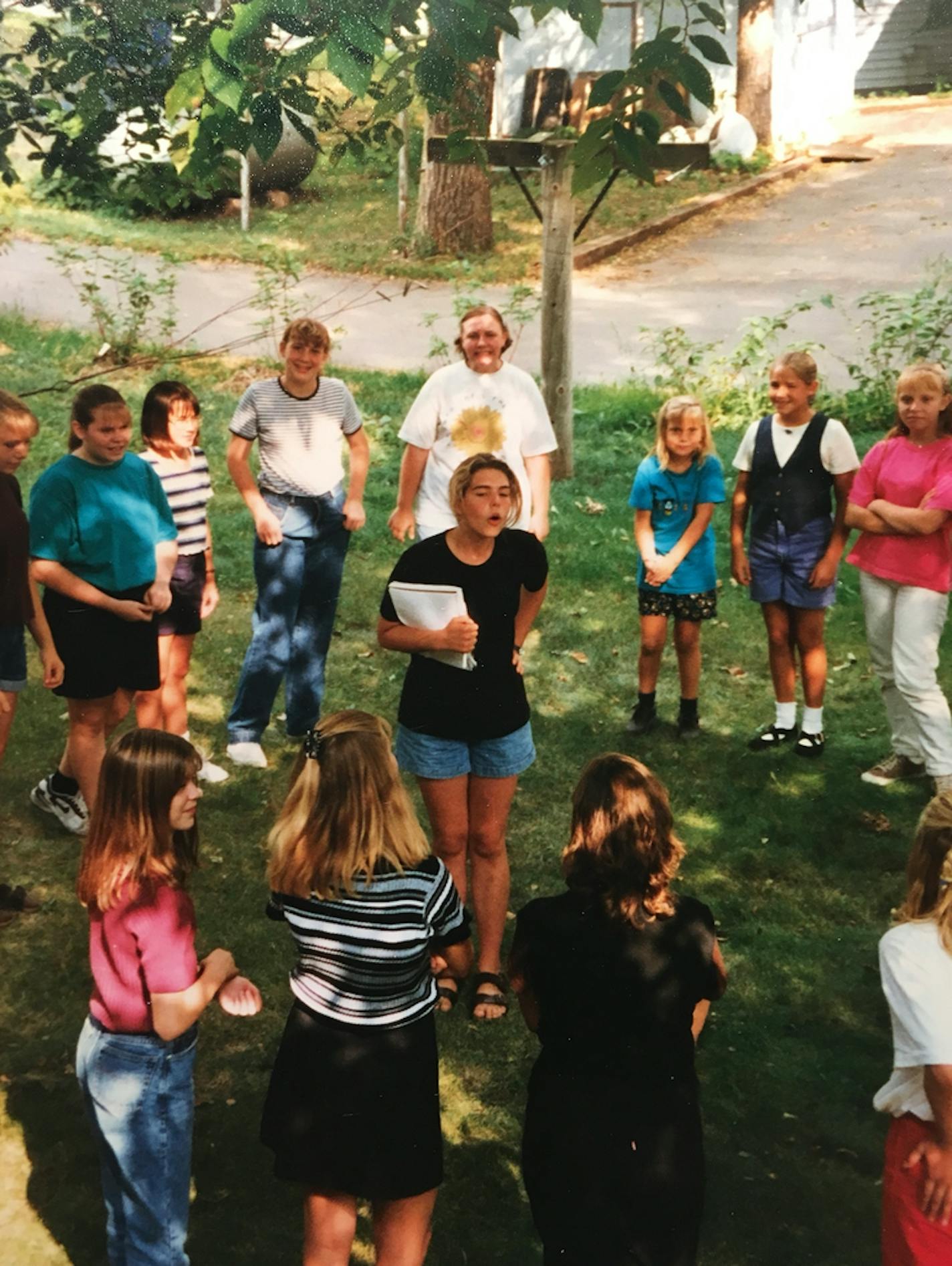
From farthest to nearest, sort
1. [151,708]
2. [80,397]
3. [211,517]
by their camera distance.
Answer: [211,517] < [151,708] < [80,397]

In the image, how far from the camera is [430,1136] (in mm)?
2965

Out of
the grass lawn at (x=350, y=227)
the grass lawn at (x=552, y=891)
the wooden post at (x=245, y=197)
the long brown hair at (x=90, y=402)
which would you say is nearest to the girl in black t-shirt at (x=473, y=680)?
the grass lawn at (x=552, y=891)

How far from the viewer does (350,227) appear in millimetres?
20969

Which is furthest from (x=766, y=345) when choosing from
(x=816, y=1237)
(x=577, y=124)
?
(x=816, y=1237)

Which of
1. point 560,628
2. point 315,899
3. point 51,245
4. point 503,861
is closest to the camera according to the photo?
point 315,899

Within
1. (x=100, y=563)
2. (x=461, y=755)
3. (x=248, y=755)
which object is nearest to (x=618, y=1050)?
(x=461, y=755)

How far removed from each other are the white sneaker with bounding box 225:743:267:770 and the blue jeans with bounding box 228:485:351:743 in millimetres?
26

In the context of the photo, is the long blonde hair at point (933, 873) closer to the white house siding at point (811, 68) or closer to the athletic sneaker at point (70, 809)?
the athletic sneaker at point (70, 809)

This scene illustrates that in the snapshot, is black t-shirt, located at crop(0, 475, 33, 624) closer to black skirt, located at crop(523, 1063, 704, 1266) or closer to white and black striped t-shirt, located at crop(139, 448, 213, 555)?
white and black striped t-shirt, located at crop(139, 448, 213, 555)

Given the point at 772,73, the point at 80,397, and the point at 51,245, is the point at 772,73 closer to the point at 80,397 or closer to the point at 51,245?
the point at 51,245

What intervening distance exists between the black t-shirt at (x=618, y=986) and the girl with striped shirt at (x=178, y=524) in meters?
3.12

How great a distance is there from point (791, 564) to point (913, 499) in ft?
2.13

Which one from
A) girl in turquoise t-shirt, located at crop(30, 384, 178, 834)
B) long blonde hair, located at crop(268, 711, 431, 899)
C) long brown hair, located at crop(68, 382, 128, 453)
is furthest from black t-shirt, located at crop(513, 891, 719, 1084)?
long brown hair, located at crop(68, 382, 128, 453)

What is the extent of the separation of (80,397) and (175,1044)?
271cm
